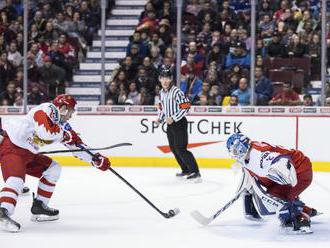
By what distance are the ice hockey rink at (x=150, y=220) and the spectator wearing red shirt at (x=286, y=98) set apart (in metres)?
1.09

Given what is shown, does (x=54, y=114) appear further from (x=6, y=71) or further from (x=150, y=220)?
(x=6, y=71)

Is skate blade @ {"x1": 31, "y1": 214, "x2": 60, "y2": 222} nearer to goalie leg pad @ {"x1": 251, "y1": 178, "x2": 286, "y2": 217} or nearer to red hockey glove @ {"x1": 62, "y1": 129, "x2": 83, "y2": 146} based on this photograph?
red hockey glove @ {"x1": 62, "y1": 129, "x2": 83, "y2": 146}

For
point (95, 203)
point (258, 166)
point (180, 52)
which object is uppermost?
point (180, 52)

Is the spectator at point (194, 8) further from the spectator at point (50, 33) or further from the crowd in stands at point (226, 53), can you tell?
the spectator at point (50, 33)

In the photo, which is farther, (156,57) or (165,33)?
(165,33)

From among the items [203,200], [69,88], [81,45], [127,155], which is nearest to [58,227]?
[203,200]

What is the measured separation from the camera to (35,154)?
523 centimetres

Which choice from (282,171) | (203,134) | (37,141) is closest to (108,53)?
(203,134)

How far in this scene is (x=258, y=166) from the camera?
15.7ft

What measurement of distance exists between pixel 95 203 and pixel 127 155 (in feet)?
8.70

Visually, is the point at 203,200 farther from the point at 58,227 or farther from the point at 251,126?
the point at 251,126

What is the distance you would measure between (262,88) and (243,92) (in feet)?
0.71

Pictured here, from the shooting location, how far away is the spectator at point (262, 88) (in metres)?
8.58

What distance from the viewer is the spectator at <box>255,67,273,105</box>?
8578 millimetres
